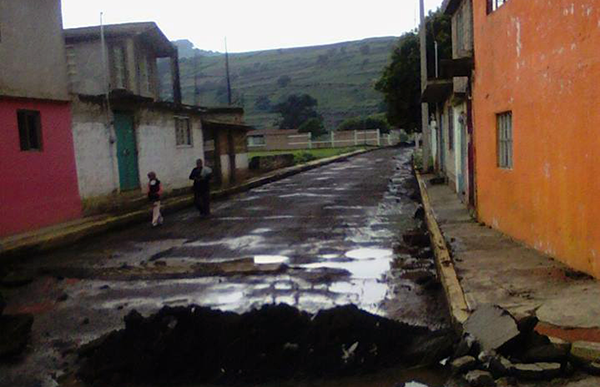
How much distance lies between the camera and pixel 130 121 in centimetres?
2142

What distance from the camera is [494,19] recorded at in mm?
12344

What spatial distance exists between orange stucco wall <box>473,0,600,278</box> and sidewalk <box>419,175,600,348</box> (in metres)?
0.30

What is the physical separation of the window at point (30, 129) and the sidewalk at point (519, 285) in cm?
975

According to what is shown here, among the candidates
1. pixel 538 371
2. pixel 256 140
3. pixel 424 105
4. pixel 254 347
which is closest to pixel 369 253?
pixel 254 347

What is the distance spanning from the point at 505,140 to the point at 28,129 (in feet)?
34.7

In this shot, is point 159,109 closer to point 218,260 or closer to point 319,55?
point 218,260

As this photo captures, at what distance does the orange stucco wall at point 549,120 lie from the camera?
8180mm

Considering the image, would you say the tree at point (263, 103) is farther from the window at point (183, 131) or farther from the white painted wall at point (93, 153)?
the white painted wall at point (93, 153)

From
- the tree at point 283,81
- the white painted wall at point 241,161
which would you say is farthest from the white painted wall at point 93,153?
the tree at point 283,81

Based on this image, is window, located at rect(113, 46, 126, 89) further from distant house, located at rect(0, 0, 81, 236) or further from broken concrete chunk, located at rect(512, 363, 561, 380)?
broken concrete chunk, located at rect(512, 363, 561, 380)

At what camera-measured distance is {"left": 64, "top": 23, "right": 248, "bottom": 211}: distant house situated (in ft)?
62.6

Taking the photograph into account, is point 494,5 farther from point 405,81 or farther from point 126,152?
point 405,81

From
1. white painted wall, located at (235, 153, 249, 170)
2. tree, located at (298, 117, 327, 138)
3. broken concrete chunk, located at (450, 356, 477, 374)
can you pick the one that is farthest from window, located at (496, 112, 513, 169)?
tree, located at (298, 117, 327, 138)

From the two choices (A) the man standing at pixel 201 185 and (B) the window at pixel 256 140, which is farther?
(B) the window at pixel 256 140
